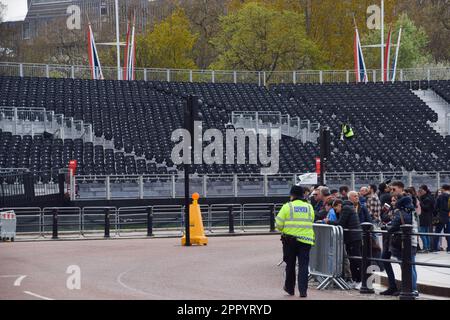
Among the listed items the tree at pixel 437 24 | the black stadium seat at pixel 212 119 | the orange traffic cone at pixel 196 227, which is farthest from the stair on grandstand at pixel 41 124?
the tree at pixel 437 24

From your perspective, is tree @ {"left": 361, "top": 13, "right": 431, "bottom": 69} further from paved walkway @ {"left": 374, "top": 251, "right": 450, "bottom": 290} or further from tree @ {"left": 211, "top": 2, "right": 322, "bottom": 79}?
paved walkway @ {"left": 374, "top": 251, "right": 450, "bottom": 290}

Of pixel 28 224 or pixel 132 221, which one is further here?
pixel 132 221

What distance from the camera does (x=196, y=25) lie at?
89.2m

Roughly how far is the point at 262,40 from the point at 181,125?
22746 mm

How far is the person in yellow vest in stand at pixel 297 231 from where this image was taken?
17.2 metres

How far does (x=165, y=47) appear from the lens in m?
78.9

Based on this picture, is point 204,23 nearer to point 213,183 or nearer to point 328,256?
point 213,183

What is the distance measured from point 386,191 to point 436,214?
3.39m

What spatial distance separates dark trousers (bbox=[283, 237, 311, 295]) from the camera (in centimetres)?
1719

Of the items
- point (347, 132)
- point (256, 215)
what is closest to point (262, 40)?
point (347, 132)

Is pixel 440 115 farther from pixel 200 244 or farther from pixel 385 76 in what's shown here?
pixel 200 244

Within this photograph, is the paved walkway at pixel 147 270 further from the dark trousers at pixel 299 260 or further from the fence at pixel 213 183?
the fence at pixel 213 183
